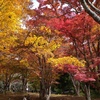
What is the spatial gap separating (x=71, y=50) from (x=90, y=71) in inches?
192

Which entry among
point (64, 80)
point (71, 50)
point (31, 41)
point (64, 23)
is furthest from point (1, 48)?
point (64, 80)

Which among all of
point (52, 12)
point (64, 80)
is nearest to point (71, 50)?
point (52, 12)

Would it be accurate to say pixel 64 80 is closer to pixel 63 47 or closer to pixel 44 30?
pixel 63 47

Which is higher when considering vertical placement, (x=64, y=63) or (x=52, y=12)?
(x=52, y=12)

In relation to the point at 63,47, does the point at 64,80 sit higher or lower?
lower

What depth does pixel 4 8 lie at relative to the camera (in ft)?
31.3

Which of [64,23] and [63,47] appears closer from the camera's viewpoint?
[64,23]

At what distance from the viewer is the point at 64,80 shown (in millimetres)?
24109

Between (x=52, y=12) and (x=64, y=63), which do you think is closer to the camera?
(x=64, y=63)

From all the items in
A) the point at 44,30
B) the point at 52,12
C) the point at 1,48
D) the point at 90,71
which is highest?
the point at 52,12

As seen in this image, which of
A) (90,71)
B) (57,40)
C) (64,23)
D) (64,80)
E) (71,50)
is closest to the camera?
(64,23)

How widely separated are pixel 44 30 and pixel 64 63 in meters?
4.15

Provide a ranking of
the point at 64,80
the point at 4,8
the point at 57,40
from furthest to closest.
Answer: the point at 64,80 → the point at 57,40 → the point at 4,8

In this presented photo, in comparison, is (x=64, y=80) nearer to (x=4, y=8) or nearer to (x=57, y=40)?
(x=57, y=40)
